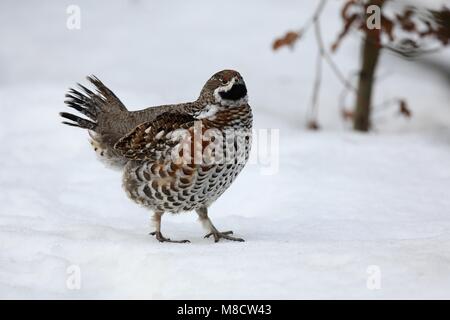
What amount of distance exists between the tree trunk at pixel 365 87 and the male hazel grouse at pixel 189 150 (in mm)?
3496

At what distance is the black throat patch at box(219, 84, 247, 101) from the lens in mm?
4703

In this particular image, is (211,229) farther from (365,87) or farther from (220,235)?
(365,87)

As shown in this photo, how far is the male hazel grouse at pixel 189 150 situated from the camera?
471cm

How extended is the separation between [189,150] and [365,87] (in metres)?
3.99

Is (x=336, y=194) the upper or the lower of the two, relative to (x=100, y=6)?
lower

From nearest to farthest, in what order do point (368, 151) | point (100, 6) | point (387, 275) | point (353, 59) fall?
point (387, 275) < point (368, 151) < point (353, 59) < point (100, 6)

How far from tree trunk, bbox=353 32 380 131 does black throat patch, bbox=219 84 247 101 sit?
3.56 metres

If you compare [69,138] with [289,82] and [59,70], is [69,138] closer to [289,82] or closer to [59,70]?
[59,70]

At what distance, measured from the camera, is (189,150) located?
4719mm

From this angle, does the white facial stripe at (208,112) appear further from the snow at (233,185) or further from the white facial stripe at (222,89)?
the snow at (233,185)

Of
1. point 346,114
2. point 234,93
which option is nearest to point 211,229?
point 234,93
